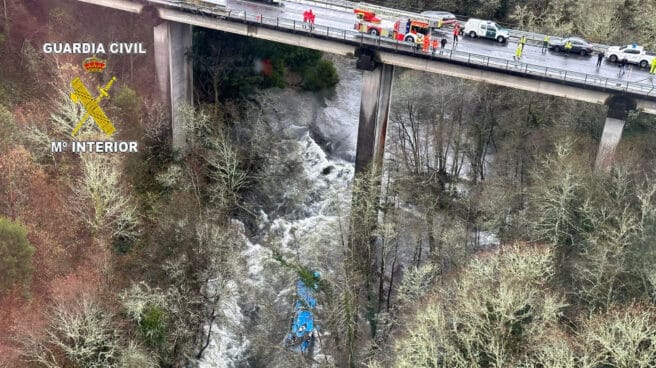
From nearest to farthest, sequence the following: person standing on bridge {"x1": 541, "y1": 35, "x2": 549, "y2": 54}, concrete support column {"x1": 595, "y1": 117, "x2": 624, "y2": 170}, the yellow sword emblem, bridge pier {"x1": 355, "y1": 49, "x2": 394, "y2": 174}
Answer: concrete support column {"x1": 595, "y1": 117, "x2": 624, "y2": 170} → person standing on bridge {"x1": 541, "y1": 35, "x2": 549, "y2": 54} → bridge pier {"x1": 355, "y1": 49, "x2": 394, "y2": 174} → the yellow sword emblem

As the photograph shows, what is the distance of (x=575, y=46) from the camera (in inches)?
1993

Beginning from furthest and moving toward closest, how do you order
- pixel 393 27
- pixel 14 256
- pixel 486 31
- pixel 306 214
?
pixel 306 214, pixel 486 31, pixel 393 27, pixel 14 256

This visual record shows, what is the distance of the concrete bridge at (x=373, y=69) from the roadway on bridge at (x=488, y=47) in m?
1.61

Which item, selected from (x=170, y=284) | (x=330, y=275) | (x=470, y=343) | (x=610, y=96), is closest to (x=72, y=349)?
(x=170, y=284)

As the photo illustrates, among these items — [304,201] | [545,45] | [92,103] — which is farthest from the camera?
[304,201]

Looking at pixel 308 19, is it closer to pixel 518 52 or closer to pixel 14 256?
pixel 518 52

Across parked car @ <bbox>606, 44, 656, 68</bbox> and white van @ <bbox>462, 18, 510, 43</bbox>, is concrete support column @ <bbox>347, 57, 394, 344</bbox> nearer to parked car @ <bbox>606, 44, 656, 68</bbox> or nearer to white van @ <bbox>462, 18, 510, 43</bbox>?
white van @ <bbox>462, 18, 510, 43</bbox>

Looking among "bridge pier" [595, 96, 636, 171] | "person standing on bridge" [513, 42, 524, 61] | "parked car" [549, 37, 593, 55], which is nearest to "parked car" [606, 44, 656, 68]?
"parked car" [549, 37, 593, 55]

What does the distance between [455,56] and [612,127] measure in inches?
481

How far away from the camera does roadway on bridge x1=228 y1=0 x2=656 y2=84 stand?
1908 inches

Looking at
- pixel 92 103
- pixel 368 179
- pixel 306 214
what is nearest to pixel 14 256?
pixel 92 103

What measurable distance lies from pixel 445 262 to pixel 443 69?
14.4 meters

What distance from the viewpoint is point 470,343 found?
1358 inches

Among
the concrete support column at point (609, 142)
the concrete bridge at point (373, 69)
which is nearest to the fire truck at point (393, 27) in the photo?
the concrete bridge at point (373, 69)
